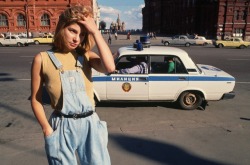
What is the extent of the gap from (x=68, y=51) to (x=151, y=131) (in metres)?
3.60

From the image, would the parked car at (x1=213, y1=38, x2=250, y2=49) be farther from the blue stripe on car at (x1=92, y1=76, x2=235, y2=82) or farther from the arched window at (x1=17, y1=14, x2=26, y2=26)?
the arched window at (x1=17, y1=14, x2=26, y2=26)

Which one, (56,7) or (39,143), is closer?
(39,143)

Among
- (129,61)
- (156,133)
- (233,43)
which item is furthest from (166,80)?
(233,43)

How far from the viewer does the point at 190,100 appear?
6703mm

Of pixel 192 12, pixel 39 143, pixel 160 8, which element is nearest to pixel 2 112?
pixel 39 143

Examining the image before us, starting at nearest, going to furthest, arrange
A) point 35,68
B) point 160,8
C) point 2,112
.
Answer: point 35,68 < point 2,112 < point 160,8

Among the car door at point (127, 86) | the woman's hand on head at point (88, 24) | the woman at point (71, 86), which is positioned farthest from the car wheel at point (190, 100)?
the woman's hand on head at point (88, 24)

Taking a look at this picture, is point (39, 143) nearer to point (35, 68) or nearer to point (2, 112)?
point (2, 112)

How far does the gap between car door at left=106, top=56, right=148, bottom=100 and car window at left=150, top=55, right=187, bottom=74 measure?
1.35 ft

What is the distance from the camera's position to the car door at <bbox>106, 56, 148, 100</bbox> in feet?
20.8

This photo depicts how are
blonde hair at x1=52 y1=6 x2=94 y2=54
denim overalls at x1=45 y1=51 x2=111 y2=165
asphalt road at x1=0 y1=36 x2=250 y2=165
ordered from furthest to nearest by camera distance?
asphalt road at x1=0 y1=36 x2=250 y2=165, denim overalls at x1=45 y1=51 x2=111 y2=165, blonde hair at x1=52 y1=6 x2=94 y2=54

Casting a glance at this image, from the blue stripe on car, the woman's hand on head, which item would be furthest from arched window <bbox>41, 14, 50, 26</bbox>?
the woman's hand on head

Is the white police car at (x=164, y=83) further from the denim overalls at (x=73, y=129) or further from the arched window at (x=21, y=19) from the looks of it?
the arched window at (x=21, y=19)

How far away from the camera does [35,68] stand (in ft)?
6.57
